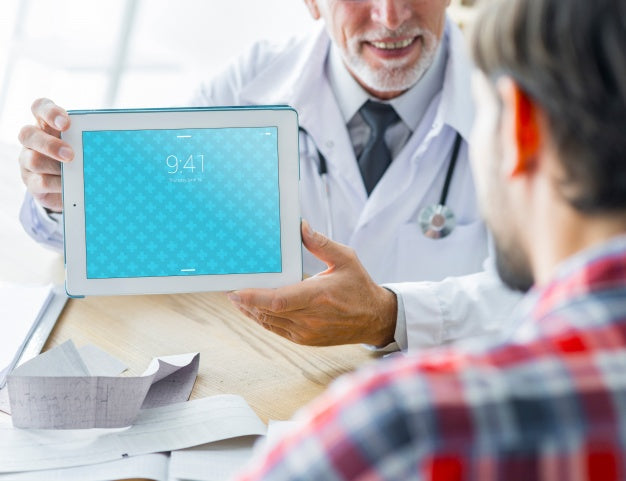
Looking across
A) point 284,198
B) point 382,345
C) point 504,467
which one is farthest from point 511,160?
point 382,345

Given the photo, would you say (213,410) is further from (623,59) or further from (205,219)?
(623,59)

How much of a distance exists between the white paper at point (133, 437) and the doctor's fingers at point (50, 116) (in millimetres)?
374

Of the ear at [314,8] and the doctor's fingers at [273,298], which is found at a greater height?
the ear at [314,8]

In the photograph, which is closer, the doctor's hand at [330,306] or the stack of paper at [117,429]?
the stack of paper at [117,429]

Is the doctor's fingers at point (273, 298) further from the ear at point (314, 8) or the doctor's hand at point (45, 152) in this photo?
the ear at point (314, 8)

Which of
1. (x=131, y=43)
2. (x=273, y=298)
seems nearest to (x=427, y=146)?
(x=273, y=298)

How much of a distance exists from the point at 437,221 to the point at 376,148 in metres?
0.18

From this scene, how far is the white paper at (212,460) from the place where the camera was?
985 mm

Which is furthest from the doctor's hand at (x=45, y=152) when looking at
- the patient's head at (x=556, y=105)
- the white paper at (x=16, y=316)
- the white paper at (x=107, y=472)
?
the patient's head at (x=556, y=105)

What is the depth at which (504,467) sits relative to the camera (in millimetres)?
521

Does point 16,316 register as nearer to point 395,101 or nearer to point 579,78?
point 395,101

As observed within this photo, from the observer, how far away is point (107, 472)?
991 mm

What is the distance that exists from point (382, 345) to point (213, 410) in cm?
30

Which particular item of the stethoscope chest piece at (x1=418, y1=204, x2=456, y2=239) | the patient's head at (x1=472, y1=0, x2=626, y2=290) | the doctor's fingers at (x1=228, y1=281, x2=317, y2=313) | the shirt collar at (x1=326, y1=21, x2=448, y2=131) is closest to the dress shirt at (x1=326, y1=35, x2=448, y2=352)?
the shirt collar at (x1=326, y1=21, x2=448, y2=131)
